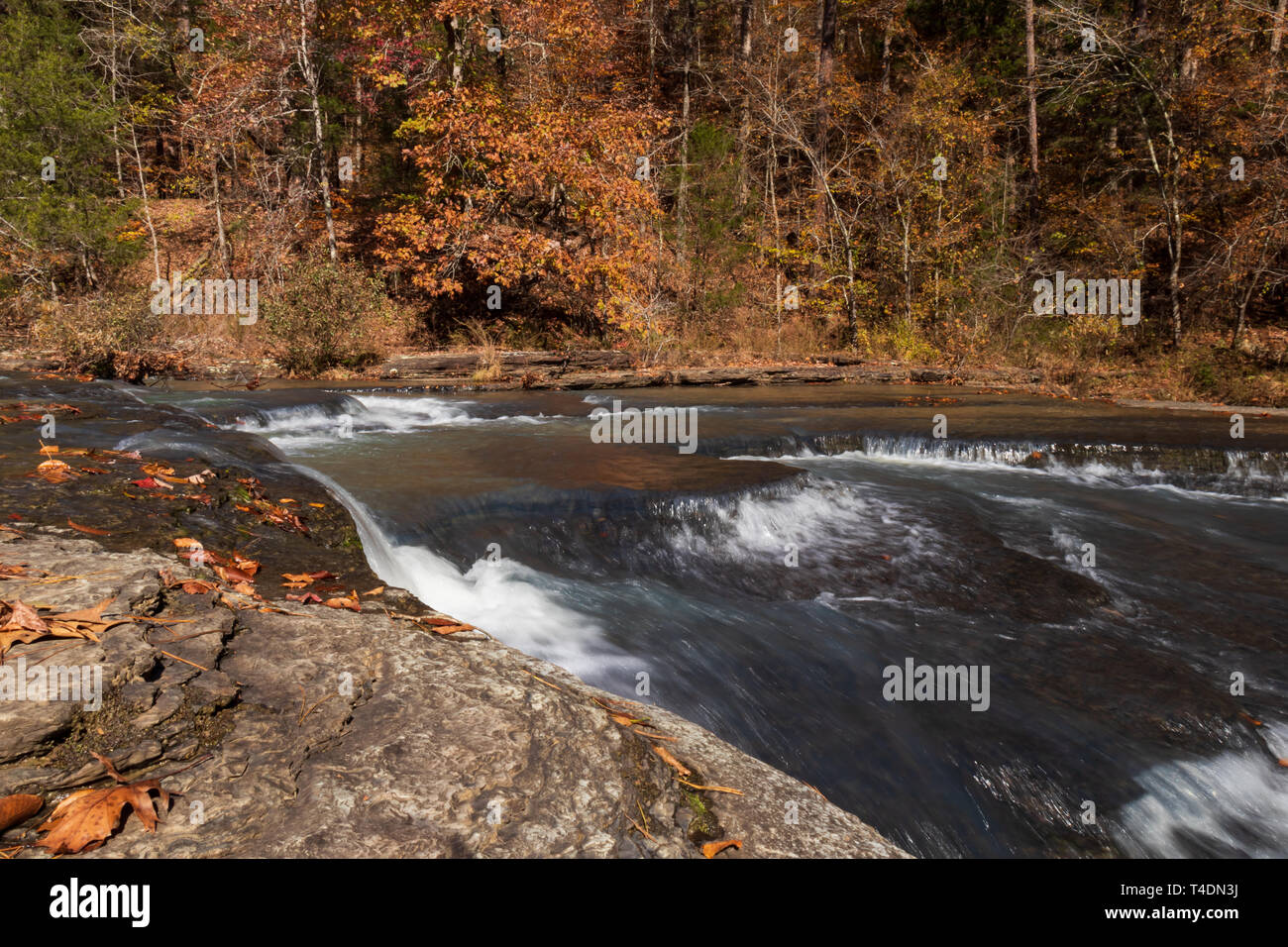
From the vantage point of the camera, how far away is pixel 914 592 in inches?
223

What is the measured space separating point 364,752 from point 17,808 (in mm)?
765

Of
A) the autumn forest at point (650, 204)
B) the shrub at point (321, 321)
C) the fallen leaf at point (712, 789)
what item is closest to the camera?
the fallen leaf at point (712, 789)

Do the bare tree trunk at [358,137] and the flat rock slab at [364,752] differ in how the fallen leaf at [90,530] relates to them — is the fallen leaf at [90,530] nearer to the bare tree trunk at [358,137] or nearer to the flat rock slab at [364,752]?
the flat rock slab at [364,752]

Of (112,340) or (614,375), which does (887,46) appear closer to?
(614,375)

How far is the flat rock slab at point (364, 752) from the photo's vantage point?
70.0 inches

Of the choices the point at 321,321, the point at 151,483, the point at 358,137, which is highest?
the point at 358,137

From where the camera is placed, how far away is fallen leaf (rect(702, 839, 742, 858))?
6.27 feet

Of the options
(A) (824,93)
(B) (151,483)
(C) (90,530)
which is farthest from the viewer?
(A) (824,93)

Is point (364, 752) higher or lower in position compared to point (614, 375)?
lower

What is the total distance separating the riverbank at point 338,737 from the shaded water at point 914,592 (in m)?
1.40

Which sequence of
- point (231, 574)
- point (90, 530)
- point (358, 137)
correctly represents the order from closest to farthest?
point (231, 574), point (90, 530), point (358, 137)

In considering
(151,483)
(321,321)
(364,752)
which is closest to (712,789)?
(364,752)

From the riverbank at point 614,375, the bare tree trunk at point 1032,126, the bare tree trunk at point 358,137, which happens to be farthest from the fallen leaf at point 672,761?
the bare tree trunk at point 358,137
